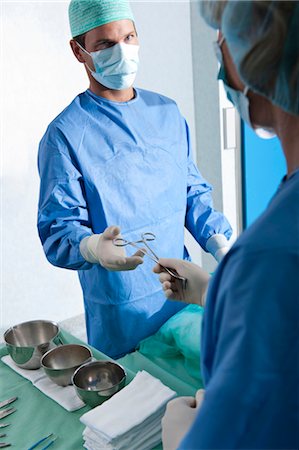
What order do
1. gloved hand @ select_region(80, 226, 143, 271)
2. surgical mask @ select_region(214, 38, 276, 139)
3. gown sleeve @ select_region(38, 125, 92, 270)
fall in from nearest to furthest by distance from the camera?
surgical mask @ select_region(214, 38, 276, 139) < gloved hand @ select_region(80, 226, 143, 271) < gown sleeve @ select_region(38, 125, 92, 270)

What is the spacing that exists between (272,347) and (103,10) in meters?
1.50

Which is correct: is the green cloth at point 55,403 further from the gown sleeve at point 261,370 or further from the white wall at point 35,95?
the white wall at point 35,95

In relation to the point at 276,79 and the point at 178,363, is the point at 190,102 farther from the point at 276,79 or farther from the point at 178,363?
the point at 276,79

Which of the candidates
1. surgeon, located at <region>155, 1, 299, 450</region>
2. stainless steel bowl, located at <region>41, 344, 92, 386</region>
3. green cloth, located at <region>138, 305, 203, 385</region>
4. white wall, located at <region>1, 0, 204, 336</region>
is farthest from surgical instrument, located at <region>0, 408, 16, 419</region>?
white wall, located at <region>1, 0, 204, 336</region>

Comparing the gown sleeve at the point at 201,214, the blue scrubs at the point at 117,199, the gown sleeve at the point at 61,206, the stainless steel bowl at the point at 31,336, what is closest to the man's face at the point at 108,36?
the blue scrubs at the point at 117,199

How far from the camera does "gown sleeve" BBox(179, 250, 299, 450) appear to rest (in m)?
0.67

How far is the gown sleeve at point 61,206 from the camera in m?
1.75

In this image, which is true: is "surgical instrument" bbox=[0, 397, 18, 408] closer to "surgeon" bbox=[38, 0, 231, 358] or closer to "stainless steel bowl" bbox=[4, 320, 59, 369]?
"stainless steel bowl" bbox=[4, 320, 59, 369]

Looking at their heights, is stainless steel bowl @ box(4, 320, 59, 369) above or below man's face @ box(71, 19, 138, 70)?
below

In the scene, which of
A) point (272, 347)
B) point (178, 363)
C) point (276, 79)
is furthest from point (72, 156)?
point (272, 347)

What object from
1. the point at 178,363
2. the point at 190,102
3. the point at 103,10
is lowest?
the point at 178,363

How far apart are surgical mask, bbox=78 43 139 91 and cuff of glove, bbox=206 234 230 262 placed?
0.66m

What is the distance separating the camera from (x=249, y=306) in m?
0.69

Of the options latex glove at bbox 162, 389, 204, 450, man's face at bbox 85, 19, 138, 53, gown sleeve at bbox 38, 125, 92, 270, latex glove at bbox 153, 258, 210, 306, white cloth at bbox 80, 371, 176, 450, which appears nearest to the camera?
latex glove at bbox 162, 389, 204, 450
